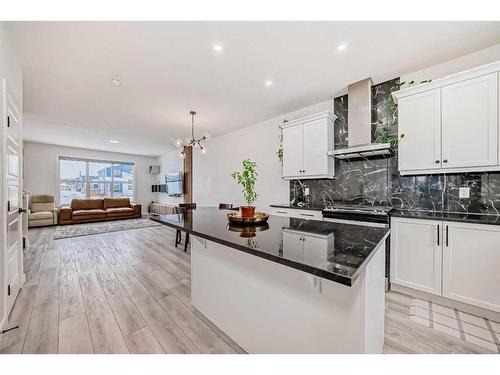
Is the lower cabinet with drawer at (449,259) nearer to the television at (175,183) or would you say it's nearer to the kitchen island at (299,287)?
the kitchen island at (299,287)

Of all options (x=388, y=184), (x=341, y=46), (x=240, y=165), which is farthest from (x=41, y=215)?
(x=388, y=184)

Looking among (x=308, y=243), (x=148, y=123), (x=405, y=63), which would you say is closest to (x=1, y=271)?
(x=308, y=243)

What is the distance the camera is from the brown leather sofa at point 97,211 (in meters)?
6.55

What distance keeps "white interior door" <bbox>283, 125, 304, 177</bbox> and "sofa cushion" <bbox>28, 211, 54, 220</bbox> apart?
23.3 ft

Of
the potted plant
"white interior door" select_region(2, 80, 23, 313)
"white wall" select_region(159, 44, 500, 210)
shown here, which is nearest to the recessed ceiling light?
"white wall" select_region(159, 44, 500, 210)

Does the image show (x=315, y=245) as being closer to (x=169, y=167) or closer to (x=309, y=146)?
(x=309, y=146)

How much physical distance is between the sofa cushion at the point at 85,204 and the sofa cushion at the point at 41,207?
52 centimetres

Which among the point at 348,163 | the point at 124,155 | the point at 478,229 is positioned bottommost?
the point at 478,229

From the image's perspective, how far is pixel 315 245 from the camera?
1047 millimetres

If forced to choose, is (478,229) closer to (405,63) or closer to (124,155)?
(405,63)

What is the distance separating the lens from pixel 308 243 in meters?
1.08

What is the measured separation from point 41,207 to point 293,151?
775cm

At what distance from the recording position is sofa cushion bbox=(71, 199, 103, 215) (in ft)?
22.6

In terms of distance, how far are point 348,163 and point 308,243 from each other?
8.41 feet
